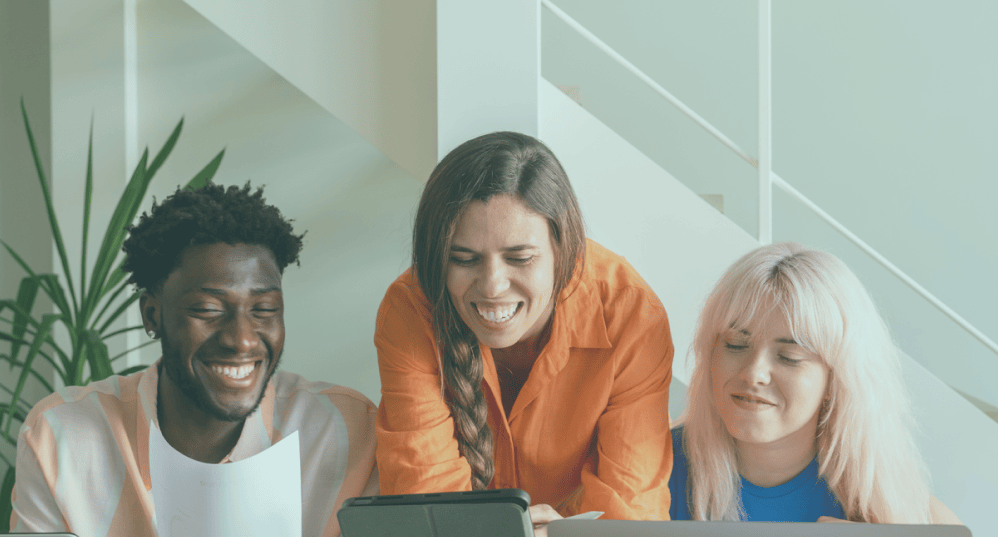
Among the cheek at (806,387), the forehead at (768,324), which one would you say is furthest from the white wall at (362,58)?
the cheek at (806,387)

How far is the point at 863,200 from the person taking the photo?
3.38 m

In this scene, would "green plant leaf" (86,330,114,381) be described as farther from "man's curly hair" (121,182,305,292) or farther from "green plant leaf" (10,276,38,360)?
"man's curly hair" (121,182,305,292)

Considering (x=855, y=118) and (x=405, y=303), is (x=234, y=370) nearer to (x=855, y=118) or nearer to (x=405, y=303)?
(x=405, y=303)

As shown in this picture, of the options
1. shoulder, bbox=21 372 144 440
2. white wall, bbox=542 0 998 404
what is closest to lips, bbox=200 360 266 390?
shoulder, bbox=21 372 144 440

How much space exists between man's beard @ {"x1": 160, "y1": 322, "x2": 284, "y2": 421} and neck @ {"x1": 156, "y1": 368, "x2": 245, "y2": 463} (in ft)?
0.08

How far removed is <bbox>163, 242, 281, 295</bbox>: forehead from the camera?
1.42 metres

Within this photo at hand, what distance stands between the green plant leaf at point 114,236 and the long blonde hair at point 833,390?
5.16 feet

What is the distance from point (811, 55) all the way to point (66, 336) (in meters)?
3.28

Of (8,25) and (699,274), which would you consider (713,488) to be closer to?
(699,274)

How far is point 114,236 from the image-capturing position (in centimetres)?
210

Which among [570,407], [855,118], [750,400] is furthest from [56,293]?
[855,118]

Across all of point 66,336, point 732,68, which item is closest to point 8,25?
point 66,336

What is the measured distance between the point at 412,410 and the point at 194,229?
542 mm

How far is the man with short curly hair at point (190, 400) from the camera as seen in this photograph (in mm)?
1423
